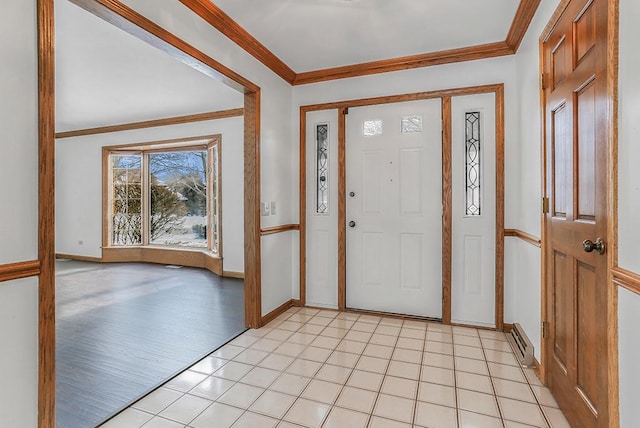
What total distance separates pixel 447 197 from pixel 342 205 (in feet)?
3.44

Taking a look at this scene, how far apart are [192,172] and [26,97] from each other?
4624 millimetres

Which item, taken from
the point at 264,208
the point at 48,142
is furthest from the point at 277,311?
the point at 48,142

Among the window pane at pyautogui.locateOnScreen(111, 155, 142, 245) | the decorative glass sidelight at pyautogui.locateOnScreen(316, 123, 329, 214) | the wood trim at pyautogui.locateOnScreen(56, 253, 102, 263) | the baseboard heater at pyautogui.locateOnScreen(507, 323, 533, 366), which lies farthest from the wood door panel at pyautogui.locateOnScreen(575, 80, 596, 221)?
the wood trim at pyautogui.locateOnScreen(56, 253, 102, 263)

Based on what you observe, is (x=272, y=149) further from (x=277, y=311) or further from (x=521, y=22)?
(x=521, y=22)

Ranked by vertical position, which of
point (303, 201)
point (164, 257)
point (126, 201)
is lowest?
point (164, 257)

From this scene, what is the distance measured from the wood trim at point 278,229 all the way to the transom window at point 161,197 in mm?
2421

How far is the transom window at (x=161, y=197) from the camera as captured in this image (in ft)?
18.9

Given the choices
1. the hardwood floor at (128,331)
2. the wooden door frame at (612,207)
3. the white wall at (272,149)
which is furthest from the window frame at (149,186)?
the wooden door frame at (612,207)

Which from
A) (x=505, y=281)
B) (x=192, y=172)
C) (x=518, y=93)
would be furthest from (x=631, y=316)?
(x=192, y=172)

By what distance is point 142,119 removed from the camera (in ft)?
18.1

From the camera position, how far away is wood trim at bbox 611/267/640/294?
1.06 m

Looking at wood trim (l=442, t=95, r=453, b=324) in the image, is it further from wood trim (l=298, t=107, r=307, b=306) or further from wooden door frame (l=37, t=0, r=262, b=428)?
wooden door frame (l=37, t=0, r=262, b=428)

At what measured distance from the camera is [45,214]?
141cm

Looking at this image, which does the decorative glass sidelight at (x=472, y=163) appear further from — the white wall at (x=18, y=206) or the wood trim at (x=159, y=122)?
the wood trim at (x=159, y=122)
